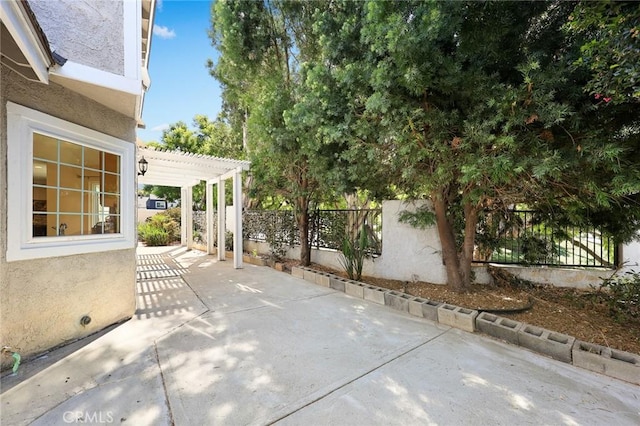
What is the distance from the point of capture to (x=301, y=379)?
3129 mm

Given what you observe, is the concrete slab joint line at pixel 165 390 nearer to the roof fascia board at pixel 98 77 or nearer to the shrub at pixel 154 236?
the roof fascia board at pixel 98 77

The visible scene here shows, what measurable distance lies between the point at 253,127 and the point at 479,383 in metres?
7.83

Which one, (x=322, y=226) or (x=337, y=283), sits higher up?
(x=322, y=226)

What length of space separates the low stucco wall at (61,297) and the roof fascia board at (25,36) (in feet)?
7.84

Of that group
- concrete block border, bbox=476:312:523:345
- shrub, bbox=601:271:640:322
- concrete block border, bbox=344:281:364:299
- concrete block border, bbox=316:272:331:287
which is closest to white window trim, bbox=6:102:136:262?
concrete block border, bbox=316:272:331:287

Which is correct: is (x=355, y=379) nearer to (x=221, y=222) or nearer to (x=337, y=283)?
(x=337, y=283)

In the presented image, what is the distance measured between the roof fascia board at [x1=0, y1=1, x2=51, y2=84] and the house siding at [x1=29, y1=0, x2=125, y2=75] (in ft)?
2.24

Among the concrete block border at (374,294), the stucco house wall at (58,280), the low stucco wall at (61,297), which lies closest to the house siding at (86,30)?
the stucco house wall at (58,280)

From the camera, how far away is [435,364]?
11.3 feet

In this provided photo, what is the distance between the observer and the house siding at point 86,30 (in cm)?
366

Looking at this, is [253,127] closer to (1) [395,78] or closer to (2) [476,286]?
(1) [395,78]

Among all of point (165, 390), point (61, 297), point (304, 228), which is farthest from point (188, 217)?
point (165, 390)

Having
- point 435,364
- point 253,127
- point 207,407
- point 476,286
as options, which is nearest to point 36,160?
point 207,407

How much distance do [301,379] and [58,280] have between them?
366 centimetres
